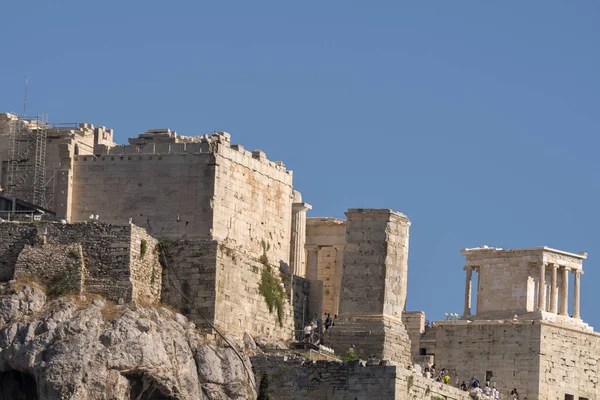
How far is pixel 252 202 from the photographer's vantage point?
10744 centimetres

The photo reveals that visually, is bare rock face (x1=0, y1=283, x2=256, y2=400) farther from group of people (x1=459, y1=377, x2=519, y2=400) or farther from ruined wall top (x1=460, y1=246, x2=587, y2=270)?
ruined wall top (x1=460, y1=246, x2=587, y2=270)

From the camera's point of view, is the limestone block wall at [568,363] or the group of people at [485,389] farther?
the limestone block wall at [568,363]

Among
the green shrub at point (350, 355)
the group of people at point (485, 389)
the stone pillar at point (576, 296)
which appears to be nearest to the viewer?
the green shrub at point (350, 355)

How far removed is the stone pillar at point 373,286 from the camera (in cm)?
10525

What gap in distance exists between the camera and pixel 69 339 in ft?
318

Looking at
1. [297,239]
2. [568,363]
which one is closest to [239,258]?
[297,239]

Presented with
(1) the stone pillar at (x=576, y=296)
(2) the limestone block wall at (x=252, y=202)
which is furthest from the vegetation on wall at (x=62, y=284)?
(1) the stone pillar at (x=576, y=296)

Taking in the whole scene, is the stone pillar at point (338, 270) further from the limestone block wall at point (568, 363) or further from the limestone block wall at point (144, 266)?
the limestone block wall at point (144, 266)

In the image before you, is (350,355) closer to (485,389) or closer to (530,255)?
(485,389)

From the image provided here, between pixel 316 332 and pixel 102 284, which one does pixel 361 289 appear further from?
pixel 102 284

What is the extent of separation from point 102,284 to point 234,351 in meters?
5.71

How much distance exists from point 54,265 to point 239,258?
8.06 metres

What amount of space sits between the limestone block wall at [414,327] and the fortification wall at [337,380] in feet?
48.1

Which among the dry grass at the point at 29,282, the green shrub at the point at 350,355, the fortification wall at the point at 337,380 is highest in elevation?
the dry grass at the point at 29,282
